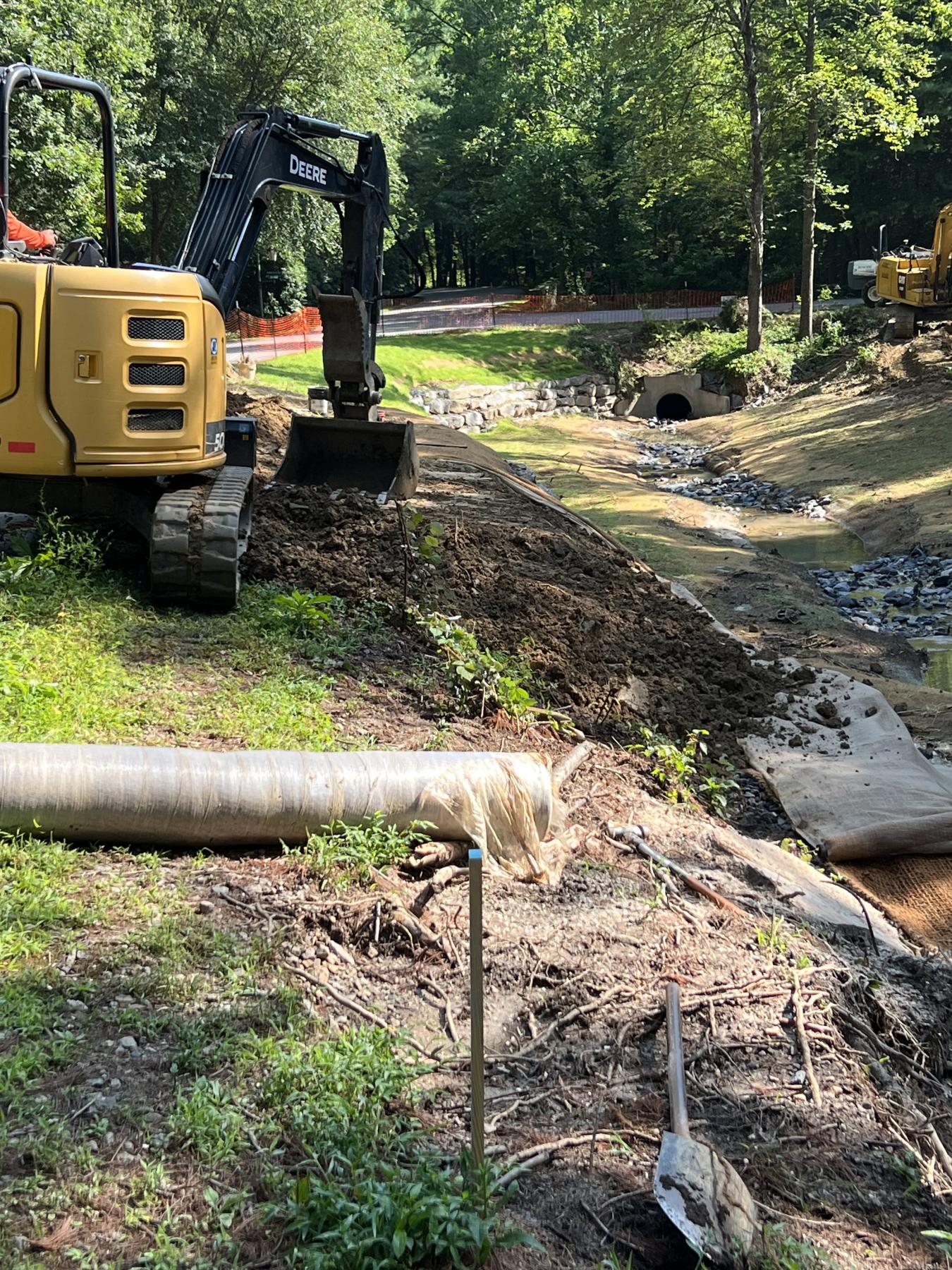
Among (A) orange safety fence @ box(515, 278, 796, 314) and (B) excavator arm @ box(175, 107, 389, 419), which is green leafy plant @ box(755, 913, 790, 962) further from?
(A) orange safety fence @ box(515, 278, 796, 314)

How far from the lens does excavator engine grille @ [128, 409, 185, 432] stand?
763cm

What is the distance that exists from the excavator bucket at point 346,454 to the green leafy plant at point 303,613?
3606 mm

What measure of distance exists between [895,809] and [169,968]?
4260 millimetres

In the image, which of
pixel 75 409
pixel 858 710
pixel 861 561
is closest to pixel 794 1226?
pixel 858 710

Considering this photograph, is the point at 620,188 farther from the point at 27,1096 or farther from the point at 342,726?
the point at 27,1096

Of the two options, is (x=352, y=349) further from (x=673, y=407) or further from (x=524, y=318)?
(x=524, y=318)

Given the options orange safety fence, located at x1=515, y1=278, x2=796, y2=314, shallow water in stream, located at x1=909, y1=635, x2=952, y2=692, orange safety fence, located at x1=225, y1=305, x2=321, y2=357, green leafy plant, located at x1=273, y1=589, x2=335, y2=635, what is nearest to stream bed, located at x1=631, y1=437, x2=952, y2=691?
shallow water in stream, located at x1=909, y1=635, x2=952, y2=692

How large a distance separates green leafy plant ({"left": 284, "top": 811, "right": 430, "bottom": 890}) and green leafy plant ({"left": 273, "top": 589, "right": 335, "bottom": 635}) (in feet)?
8.98

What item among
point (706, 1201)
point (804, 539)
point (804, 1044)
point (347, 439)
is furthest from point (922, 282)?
point (706, 1201)

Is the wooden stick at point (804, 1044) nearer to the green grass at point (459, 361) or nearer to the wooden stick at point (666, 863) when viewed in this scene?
the wooden stick at point (666, 863)

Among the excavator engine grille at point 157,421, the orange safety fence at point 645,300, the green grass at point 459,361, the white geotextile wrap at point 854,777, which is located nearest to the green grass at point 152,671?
the excavator engine grille at point 157,421

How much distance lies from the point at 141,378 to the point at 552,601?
332 centimetres

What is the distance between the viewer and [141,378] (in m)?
7.57

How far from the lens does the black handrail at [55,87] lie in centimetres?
700
